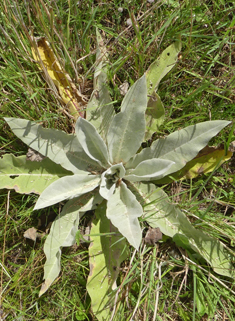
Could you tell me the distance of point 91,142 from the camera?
2096 millimetres

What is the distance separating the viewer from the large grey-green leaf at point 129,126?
1938 millimetres

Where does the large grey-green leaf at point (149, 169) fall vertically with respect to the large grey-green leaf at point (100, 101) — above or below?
below

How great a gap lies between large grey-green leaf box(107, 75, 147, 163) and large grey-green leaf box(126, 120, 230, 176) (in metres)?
0.09

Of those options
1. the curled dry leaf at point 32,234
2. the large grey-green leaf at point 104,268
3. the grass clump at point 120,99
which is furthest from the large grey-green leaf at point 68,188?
the curled dry leaf at point 32,234

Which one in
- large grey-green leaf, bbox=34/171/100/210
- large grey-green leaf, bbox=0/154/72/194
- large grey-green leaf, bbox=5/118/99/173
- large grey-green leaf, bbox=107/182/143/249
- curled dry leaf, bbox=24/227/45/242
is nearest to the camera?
large grey-green leaf, bbox=107/182/143/249

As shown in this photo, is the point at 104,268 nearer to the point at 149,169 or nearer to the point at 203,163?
the point at 149,169

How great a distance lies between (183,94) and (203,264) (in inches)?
51.6

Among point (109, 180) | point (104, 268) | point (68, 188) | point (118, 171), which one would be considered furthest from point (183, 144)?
point (104, 268)

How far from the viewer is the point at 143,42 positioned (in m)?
2.31

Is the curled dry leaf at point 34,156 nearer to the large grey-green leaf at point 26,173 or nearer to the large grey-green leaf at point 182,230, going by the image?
the large grey-green leaf at point 26,173

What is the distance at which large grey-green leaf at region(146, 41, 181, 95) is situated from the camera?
7.23 ft

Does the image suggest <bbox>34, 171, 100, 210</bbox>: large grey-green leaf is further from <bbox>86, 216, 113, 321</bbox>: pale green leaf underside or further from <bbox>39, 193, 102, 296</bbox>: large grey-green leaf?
<bbox>86, 216, 113, 321</bbox>: pale green leaf underside

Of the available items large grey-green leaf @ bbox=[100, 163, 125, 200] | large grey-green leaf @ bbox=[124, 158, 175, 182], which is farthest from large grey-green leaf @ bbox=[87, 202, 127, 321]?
large grey-green leaf @ bbox=[124, 158, 175, 182]

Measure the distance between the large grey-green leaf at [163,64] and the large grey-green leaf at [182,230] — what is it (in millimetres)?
759
